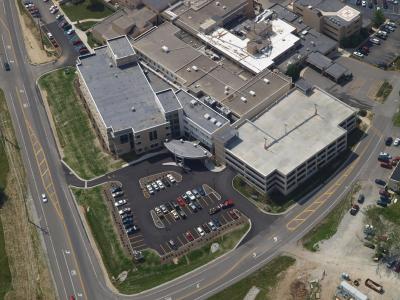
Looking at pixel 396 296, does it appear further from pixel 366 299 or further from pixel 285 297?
pixel 285 297

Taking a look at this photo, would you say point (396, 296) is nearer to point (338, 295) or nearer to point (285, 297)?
point (338, 295)

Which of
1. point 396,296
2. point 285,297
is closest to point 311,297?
point 285,297

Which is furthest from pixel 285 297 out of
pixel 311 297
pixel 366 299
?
pixel 366 299

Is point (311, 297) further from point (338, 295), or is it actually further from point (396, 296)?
point (396, 296)

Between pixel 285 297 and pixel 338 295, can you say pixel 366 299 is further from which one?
pixel 285 297

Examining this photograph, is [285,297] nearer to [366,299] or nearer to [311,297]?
[311,297]

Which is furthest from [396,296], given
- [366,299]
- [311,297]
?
[311,297]
